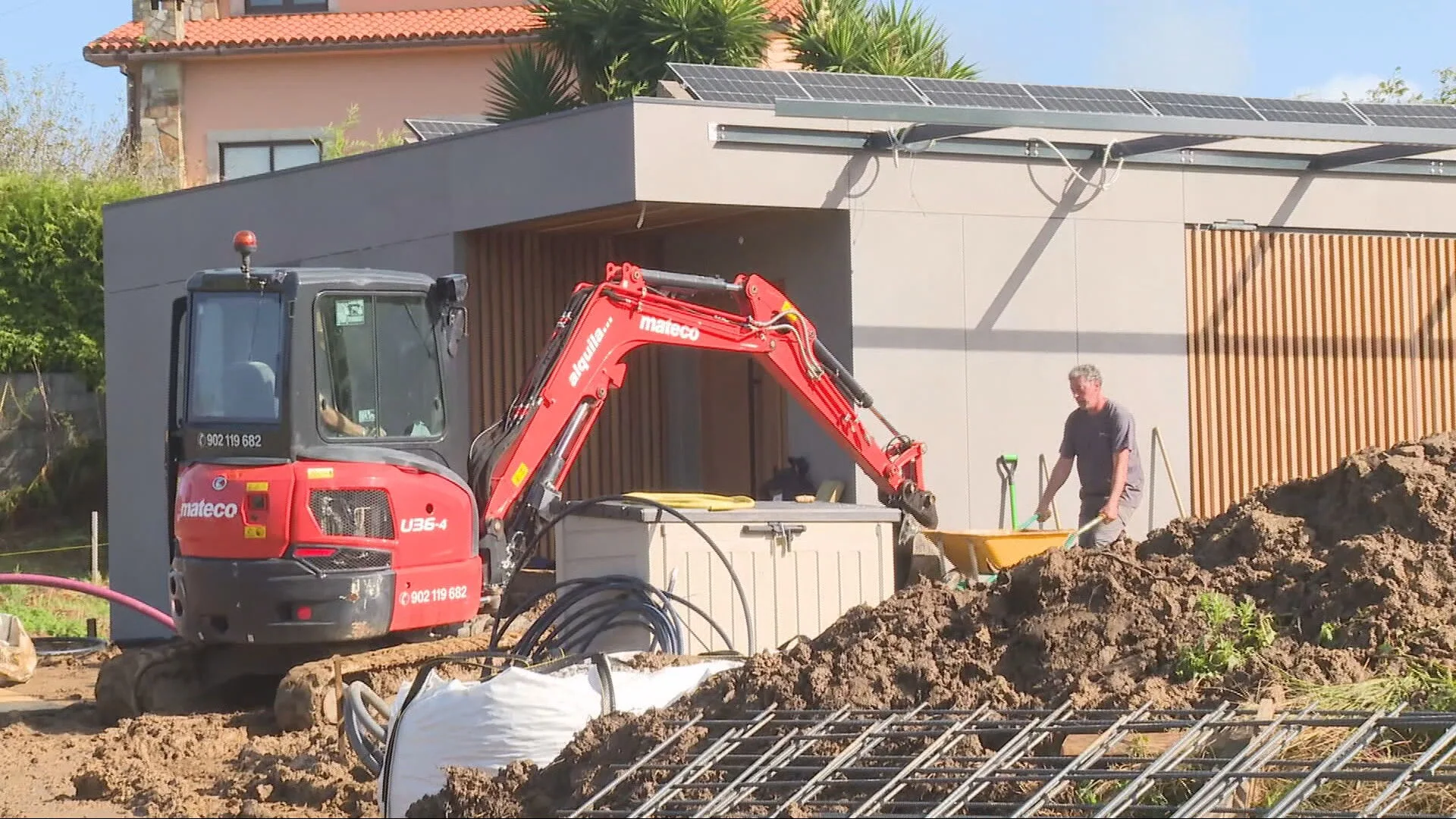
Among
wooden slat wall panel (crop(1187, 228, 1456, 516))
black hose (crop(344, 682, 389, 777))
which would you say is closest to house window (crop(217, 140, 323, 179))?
wooden slat wall panel (crop(1187, 228, 1456, 516))

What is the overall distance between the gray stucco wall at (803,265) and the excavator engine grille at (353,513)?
4095mm

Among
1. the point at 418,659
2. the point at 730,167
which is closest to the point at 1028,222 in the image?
the point at 730,167

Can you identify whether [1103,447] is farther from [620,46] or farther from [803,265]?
[620,46]

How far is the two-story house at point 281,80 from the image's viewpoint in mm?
32656

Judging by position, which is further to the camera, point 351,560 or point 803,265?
point 803,265

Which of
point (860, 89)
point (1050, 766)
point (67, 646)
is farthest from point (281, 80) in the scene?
point (1050, 766)

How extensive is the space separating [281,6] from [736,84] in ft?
72.6

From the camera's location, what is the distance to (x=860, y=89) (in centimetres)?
1539

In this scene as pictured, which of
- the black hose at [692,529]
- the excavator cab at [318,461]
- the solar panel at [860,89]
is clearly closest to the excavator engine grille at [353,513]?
the excavator cab at [318,461]

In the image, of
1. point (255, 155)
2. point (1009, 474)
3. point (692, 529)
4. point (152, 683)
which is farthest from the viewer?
point (255, 155)

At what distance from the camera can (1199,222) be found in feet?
53.8

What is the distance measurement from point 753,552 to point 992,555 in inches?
73.2

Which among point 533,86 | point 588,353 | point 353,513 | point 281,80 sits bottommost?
point 353,513

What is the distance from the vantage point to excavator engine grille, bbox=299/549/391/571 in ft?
38.6
